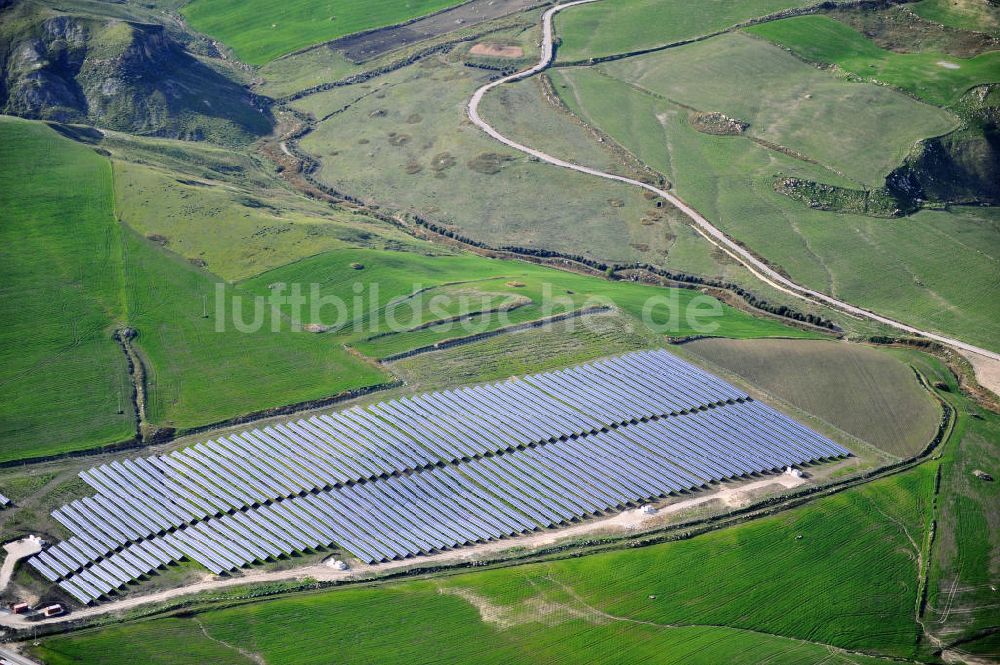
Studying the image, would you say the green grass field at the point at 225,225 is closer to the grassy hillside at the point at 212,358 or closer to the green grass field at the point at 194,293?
the green grass field at the point at 194,293

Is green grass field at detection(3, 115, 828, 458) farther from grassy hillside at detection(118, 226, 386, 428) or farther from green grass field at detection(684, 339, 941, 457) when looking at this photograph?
green grass field at detection(684, 339, 941, 457)

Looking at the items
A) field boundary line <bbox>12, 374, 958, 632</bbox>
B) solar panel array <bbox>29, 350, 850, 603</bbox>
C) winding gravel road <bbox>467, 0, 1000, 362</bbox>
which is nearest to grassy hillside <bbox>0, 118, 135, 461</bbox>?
solar panel array <bbox>29, 350, 850, 603</bbox>

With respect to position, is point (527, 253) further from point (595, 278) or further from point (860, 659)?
point (860, 659)

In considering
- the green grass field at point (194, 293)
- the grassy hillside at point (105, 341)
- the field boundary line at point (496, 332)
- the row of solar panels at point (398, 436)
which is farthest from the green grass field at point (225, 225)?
the row of solar panels at point (398, 436)

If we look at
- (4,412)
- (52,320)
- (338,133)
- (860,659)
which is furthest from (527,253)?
(860,659)

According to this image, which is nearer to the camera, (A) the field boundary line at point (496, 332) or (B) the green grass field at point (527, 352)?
(B) the green grass field at point (527, 352)

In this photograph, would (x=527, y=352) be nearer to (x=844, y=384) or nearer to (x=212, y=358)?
(x=212, y=358)
